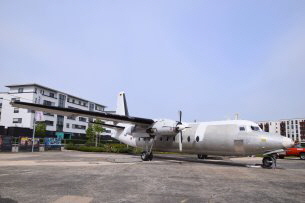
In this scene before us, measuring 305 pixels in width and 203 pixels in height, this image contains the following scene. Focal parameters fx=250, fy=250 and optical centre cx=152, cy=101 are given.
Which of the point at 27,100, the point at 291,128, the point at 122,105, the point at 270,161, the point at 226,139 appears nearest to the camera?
the point at 270,161

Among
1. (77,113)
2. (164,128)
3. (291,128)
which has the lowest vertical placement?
(164,128)

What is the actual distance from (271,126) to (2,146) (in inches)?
5843

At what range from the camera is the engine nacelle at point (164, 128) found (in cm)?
2014

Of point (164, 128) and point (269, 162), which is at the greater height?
point (164, 128)

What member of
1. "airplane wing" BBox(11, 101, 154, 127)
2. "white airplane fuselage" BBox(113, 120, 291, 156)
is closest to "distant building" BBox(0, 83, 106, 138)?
"airplane wing" BBox(11, 101, 154, 127)

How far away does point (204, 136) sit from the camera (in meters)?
19.3

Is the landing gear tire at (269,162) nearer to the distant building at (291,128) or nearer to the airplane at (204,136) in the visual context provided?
the airplane at (204,136)

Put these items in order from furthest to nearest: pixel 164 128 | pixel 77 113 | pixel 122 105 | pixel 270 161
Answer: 1. pixel 122 105
2. pixel 164 128
3. pixel 77 113
4. pixel 270 161

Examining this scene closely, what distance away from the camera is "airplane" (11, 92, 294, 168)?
1628 centimetres

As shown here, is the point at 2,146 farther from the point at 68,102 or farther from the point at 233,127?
the point at 68,102

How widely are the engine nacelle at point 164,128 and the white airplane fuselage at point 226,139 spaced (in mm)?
1338

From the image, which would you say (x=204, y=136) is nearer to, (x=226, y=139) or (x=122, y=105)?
(x=226, y=139)

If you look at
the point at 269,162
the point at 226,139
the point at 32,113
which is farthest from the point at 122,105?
the point at 32,113

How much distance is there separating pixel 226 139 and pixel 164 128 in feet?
16.4
